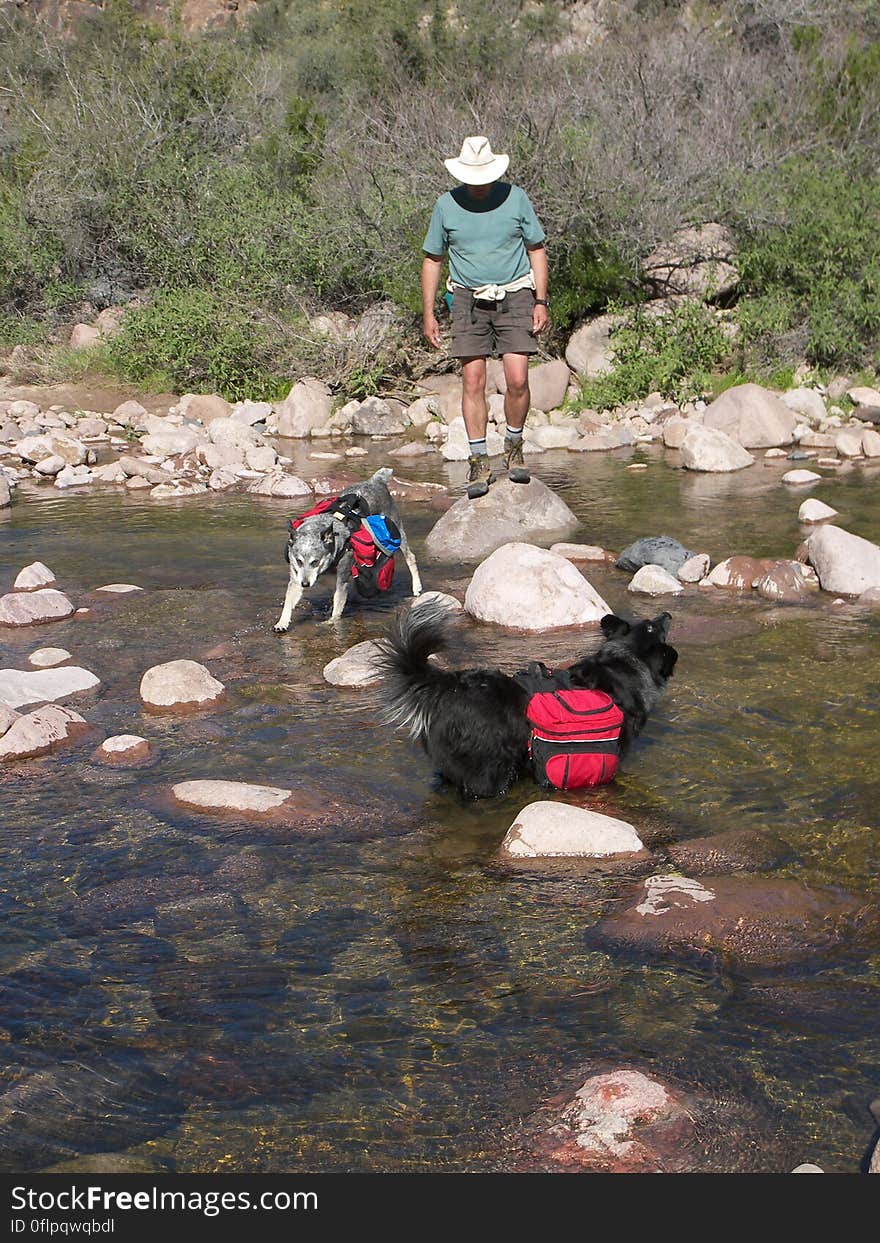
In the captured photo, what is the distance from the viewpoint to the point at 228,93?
25.1m

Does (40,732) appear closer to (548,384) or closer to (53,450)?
(53,450)

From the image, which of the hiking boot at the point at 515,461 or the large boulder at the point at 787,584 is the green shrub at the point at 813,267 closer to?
the hiking boot at the point at 515,461

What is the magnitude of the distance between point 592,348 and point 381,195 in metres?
4.54

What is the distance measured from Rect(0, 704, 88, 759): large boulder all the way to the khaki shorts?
4.43 metres

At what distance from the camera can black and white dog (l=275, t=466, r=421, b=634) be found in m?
7.90

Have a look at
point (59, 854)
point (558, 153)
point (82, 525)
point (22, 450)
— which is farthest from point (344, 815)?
point (558, 153)

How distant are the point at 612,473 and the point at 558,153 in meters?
7.15

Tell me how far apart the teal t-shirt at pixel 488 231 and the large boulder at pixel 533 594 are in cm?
232

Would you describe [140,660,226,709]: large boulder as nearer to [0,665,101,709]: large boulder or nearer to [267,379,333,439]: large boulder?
[0,665,101,709]: large boulder

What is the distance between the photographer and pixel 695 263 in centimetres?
1922

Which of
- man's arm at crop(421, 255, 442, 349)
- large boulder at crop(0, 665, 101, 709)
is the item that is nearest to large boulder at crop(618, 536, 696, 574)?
man's arm at crop(421, 255, 442, 349)

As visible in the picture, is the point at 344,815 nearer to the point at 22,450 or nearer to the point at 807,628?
the point at 807,628

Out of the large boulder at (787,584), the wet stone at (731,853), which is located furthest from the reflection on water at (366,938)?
the large boulder at (787,584)

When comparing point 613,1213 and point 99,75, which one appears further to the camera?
point 99,75
